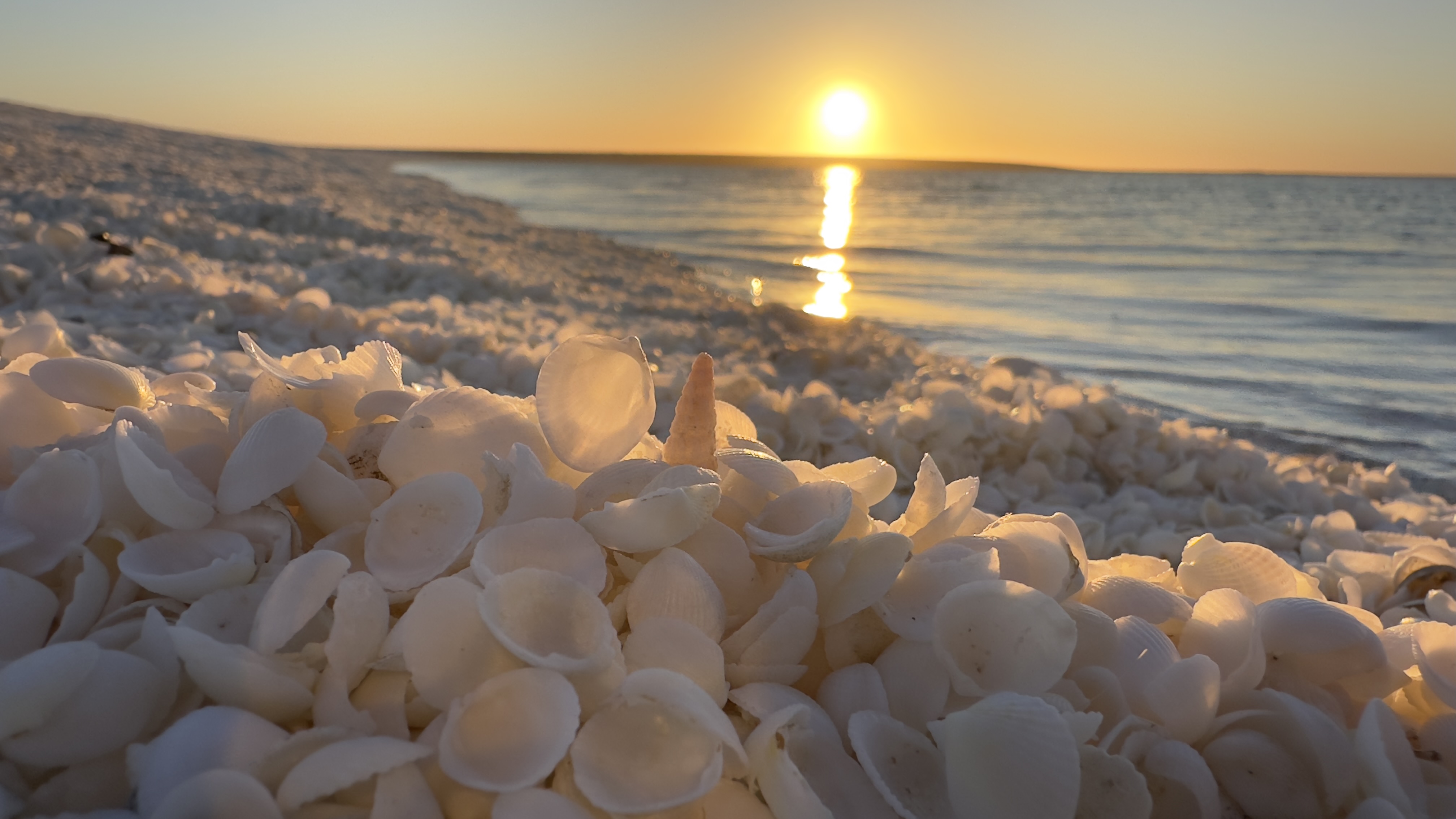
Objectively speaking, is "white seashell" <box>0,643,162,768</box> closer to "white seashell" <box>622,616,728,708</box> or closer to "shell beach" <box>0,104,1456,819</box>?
"shell beach" <box>0,104,1456,819</box>

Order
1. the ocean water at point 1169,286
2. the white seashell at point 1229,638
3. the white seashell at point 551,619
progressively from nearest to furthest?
the white seashell at point 551,619 → the white seashell at point 1229,638 → the ocean water at point 1169,286

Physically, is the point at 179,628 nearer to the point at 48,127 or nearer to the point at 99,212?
the point at 99,212

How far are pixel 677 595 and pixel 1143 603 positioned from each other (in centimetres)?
59

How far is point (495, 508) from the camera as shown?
3.25 ft

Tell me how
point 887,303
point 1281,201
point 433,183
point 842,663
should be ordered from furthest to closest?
point 1281,201, point 433,183, point 887,303, point 842,663

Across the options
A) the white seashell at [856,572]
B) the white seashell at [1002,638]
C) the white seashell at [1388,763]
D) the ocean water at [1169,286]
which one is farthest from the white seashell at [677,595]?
the ocean water at [1169,286]

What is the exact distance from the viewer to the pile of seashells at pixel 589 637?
749 millimetres

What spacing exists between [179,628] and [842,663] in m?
0.61

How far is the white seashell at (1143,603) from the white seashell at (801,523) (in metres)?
0.35

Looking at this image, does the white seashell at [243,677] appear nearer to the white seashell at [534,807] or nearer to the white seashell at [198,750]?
the white seashell at [198,750]

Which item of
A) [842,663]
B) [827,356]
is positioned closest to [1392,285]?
[827,356]

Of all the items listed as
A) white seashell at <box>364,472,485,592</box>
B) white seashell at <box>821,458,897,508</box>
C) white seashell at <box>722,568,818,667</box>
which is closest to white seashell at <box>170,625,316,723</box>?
white seashell at <box>364,472,485,592</box>

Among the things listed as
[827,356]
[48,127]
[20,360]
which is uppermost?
[48,127]

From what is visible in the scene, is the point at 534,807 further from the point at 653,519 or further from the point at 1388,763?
the point at 1388,763
